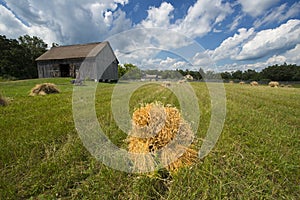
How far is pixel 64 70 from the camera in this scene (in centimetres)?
3027

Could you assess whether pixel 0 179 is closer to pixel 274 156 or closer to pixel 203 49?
pixel 203 49

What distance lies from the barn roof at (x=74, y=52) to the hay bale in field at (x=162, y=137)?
2626 cm

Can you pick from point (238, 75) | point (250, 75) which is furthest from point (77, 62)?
point (250, 75)

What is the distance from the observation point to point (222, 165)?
2537mm

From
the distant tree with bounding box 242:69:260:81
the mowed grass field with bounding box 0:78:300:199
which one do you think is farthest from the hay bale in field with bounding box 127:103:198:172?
the distant tree with bounding box 242:69:260:81

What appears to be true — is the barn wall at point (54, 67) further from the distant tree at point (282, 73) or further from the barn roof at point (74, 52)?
the distant tree at point (282, 73)

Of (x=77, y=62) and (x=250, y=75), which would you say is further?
Result: (x=250, y=75)

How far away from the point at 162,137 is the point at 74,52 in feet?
105

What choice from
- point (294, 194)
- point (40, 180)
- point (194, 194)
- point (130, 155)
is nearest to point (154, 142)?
point (130, 155)

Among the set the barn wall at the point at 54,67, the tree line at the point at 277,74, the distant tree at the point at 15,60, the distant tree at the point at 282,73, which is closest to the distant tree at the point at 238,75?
the tree line at the point at 277,74

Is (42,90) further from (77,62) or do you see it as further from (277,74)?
(277,74)

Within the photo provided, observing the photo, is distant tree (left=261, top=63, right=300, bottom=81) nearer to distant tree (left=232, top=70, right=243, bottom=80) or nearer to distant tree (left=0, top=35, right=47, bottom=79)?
distant tree (left=232, top=70, right=243, bottom=80)

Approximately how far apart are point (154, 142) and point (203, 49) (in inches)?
78.9

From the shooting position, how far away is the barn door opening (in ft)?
98.0
